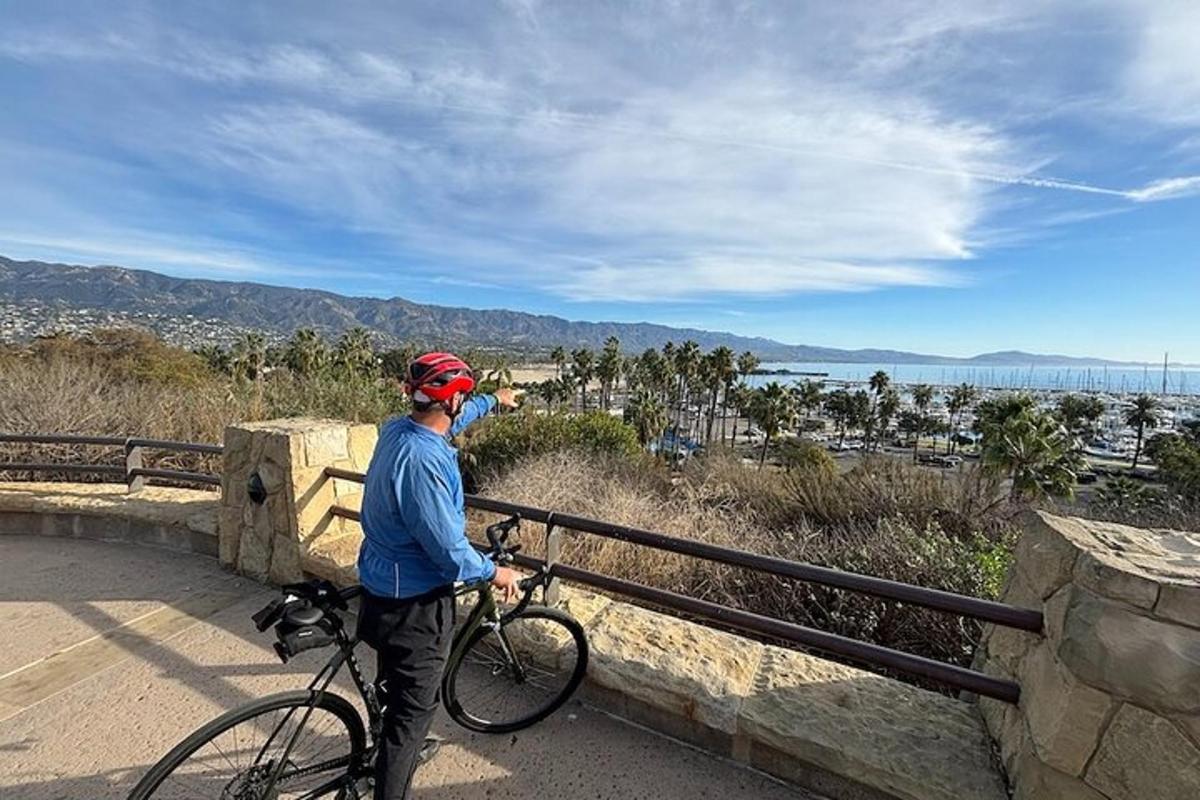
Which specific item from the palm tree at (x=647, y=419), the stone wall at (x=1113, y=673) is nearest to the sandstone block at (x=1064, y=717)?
the stone wall at (x=1113, y=673)

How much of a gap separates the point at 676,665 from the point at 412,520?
1.59 meters

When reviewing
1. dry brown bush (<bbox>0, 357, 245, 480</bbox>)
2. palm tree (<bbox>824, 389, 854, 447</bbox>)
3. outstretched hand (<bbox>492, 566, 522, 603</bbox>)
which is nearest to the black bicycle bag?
outstretched hand (<bbox>492, 566, 522, 603</bbox>)

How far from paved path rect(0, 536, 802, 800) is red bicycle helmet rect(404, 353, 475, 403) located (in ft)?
5.61

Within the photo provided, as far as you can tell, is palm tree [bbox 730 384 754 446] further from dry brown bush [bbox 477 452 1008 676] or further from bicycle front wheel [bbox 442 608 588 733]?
bicycle front wheel [bbox 442 608 588 733]

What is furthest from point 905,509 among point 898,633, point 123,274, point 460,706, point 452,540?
point 123,274

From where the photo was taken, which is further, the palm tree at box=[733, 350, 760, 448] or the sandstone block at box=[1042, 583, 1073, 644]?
the palm tree at box=[733, 350, 760, 448]

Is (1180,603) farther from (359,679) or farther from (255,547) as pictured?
(255,547)

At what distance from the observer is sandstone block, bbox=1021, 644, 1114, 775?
71.2 inches

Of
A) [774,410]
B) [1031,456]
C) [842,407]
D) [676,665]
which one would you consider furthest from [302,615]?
[842,407]

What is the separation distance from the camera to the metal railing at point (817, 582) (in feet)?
7.28

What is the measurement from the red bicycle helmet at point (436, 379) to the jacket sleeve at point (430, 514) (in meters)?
0.25

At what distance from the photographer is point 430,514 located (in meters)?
1.94

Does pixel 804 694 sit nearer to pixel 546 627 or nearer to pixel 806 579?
pixel 806 579

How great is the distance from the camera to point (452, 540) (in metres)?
1.96
